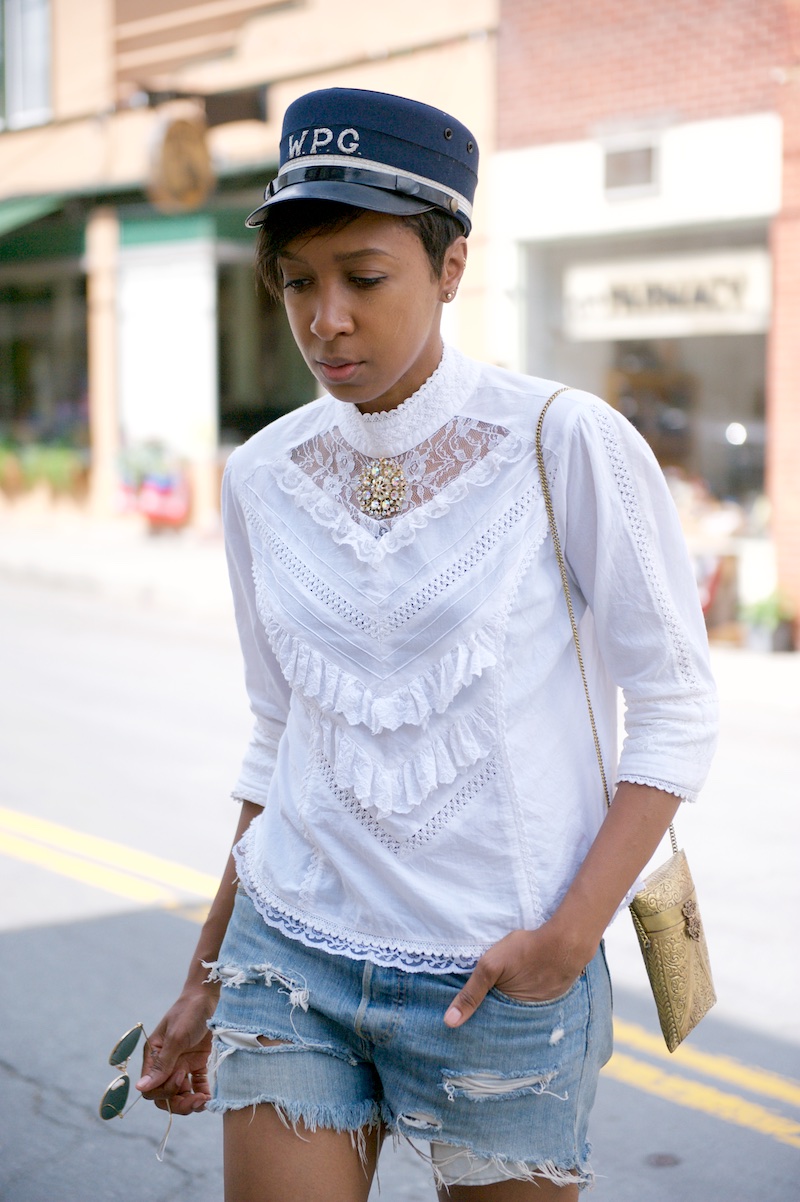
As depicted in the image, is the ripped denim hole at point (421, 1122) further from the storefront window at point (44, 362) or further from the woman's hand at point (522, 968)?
the storefront window at point (44, 362)

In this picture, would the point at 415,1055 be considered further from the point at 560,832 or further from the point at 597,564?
the point at 597,564

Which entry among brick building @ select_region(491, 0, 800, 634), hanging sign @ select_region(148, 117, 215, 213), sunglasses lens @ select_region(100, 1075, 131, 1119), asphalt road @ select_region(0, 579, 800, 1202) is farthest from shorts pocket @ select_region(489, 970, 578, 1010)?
hanging sign @ select_region(148, 117, 215, 213)

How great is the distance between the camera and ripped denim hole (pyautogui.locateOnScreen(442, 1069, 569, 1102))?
179 cm

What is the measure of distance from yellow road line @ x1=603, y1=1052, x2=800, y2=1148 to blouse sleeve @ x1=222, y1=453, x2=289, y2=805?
203 cm

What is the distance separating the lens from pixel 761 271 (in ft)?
36.7

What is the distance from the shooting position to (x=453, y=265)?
6.30 ft

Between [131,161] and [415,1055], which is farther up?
[131,161]

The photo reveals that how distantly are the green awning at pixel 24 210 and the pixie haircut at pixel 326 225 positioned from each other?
1732 centimetres

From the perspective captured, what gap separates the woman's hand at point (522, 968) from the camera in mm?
1754

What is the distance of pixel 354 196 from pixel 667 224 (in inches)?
411

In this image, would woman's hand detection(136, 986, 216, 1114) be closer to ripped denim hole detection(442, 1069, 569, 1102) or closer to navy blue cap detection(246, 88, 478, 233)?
ripped denim hole detection(442, 1069, 569, 1102)

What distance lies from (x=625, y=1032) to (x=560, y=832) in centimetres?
257

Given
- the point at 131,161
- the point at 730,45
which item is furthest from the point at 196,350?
the point at 730,45

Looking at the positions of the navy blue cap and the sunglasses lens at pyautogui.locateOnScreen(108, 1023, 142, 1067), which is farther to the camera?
the sunglasses lens at pyautogui.locateOnScreen(108, 1023, 142, 1067)
